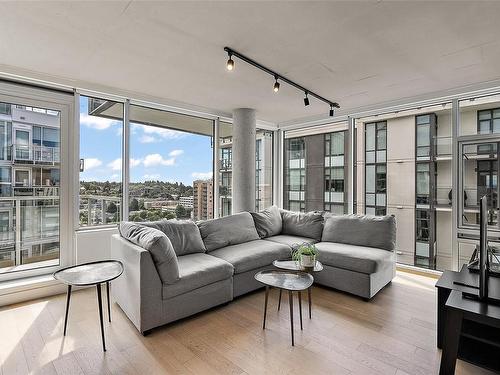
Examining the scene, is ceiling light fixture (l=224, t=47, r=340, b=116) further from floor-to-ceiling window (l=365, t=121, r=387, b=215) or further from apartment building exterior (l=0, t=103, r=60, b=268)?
apartment building exterior (l=0, t=103, r=60, b=268)

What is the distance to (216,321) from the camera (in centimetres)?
253

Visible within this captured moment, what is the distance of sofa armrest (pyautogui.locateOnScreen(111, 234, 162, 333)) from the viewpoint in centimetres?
225

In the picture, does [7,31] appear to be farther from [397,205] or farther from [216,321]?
[397,205]

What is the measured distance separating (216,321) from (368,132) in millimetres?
3681

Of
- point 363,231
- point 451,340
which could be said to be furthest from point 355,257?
point 451,340

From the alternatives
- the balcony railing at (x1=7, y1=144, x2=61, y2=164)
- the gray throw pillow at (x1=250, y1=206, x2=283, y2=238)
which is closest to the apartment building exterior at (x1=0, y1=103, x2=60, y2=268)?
the balcony railing at (x1=7, y1=144, x2=61, y2=164)

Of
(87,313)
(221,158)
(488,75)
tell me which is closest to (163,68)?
(221,158)

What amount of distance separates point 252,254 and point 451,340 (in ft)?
6.35

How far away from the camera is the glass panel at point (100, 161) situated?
3.46 metres

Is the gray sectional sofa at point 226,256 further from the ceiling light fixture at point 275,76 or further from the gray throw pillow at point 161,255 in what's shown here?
the ceiling light fixture at point 275,76

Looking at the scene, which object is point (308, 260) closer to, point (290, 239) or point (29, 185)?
point (290, 239)

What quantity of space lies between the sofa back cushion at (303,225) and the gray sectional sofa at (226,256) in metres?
0.01

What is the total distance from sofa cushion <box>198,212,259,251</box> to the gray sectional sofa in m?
0.01

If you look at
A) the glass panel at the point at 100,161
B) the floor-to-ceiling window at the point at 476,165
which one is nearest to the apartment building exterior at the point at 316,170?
the floor-to-ceiling window at the point at 476,165
